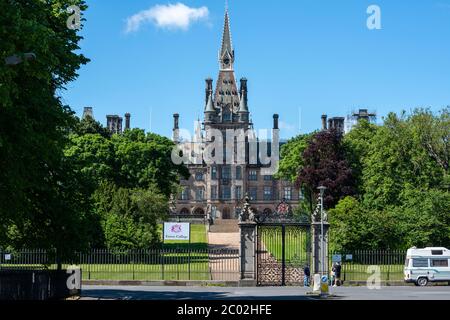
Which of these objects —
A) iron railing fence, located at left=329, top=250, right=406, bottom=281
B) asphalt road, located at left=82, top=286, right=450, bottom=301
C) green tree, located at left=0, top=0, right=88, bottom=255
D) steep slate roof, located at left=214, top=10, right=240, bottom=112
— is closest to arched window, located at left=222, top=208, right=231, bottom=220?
steep slate roof, located at left=214, top=10, right=240, bottom=112

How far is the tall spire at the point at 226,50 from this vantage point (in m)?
127

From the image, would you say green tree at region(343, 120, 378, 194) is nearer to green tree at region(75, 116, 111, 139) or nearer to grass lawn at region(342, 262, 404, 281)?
grass lawn at region(342, 262, 404, 281)

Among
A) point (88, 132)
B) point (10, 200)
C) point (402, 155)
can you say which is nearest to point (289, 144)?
point (88, 132)

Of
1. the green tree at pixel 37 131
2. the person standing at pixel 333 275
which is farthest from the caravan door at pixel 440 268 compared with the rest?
the green tree at pixel 37 131

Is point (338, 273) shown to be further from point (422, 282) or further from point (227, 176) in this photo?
point (227, 176)

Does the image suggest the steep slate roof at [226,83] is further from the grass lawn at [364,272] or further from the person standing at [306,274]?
the person standing at [306,274]

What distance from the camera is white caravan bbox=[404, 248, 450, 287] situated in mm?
40031

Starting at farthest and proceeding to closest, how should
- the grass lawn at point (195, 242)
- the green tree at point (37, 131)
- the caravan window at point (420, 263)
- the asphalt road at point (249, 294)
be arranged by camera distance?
the grass lawn at point (195, 242)
the caravan window at point (420, 263)
the asphalt road at point (249, 294)
the green tree at point (37, 131)

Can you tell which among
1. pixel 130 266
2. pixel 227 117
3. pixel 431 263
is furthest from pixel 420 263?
pixel 227 117

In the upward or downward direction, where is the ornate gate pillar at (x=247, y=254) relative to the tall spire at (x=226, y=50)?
downward

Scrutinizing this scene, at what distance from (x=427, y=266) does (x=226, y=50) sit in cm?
9185

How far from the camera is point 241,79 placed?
12912 centimetres

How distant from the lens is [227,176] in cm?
12419
